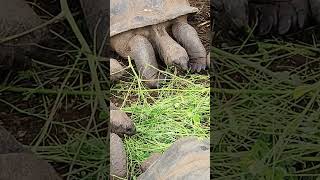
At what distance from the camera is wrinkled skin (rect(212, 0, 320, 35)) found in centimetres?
255

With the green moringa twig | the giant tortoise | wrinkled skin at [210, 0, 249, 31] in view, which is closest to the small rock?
the green moringa twig

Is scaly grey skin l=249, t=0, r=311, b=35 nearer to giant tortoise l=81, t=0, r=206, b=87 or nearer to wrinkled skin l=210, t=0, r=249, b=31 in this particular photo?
wrinkled skin l=210, t=0, r=249, b=31

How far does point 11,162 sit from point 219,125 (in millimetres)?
862

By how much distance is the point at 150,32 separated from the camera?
98.3 inches

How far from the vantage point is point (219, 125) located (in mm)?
2123

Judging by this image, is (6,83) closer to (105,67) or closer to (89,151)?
(105,67)

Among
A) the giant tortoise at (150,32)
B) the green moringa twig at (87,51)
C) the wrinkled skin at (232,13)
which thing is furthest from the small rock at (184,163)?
the wrinkled skin at (232,13)

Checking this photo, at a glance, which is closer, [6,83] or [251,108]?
[251,108]

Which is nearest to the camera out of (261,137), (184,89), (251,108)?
(261,137)

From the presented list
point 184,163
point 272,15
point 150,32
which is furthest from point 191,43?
point 184,163

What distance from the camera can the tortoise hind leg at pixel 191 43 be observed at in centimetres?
244

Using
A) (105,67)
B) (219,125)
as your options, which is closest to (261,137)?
(219,125)

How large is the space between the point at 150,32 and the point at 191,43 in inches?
5.4

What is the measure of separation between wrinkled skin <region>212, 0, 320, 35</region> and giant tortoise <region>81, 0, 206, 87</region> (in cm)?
13
